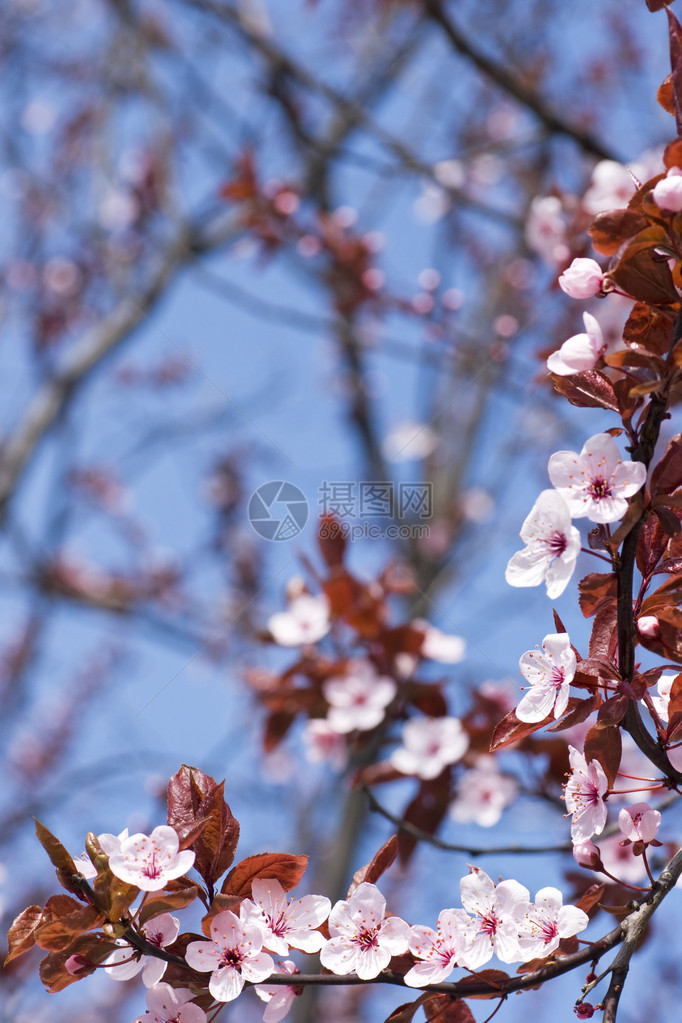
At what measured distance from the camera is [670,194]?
2.03 ft

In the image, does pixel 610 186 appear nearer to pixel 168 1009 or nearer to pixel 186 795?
pixel 186 795

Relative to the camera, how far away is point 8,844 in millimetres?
3166

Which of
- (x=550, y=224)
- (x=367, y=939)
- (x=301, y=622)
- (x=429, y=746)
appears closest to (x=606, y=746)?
(x=367, y=939)

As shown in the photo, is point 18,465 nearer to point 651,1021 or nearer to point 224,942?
point 224,942

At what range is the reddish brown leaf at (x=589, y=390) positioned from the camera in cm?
66

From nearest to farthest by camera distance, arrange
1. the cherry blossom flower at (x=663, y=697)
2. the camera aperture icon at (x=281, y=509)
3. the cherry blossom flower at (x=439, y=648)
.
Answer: the cherry blossom flower at (x=663, y=697) → the cherry blossom flower at (x=439, y=648) → the camera aperture icon at (x=281, y=509)

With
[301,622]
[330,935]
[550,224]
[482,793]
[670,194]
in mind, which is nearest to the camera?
[670,194]

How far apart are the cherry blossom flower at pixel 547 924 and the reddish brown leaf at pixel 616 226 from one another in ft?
1.76

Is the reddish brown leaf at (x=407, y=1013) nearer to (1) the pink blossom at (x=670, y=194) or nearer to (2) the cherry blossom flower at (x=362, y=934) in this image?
(2) the cherry blossom flower at (x=362, y=934)

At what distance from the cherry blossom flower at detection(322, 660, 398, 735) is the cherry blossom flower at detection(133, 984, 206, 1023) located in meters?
0.77

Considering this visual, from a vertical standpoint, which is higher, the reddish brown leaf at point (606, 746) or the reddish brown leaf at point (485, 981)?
the reddish brown leaf at point (606, 746)

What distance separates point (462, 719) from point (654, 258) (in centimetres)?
103

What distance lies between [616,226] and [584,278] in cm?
5

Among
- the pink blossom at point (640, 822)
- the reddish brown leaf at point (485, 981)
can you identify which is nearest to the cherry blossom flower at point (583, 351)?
the pink blossom at point (640, 822)
